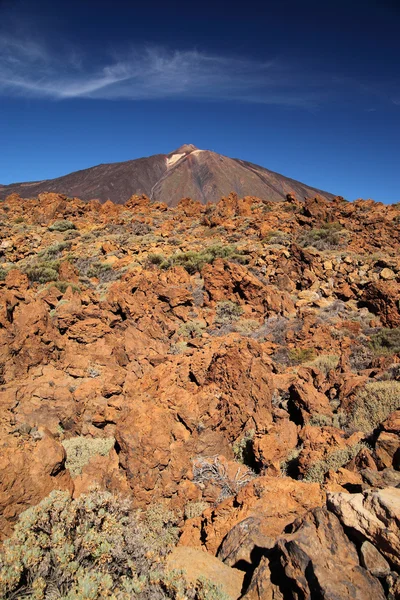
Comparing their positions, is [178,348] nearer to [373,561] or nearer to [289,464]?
[289,464]

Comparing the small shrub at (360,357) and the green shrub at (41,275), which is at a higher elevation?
the small shrub at (360,357)

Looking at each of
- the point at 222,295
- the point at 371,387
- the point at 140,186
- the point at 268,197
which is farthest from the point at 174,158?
the point at 371,387

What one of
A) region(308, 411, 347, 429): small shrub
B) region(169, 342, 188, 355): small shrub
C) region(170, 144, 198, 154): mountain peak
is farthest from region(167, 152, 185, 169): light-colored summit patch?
region(308, 411, 347, 429): small shrub

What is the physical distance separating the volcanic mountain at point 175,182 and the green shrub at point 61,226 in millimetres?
37698

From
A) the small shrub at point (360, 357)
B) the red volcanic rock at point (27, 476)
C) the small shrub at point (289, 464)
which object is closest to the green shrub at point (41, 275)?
the red volcanic rock at point (27, 476)

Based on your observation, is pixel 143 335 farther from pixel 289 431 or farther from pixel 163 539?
pixel 163 539

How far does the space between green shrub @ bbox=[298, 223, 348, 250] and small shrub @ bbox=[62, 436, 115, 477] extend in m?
11.9

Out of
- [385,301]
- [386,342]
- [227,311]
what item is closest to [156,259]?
[227,311]

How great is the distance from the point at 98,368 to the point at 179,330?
2.65m

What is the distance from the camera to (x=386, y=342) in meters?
7.48

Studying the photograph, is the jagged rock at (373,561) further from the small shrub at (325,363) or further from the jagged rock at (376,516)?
the small shrub at (325,363)

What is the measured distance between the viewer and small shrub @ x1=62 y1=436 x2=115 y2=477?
402cm

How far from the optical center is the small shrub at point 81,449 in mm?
4023

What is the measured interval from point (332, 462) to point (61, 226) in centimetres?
1851
